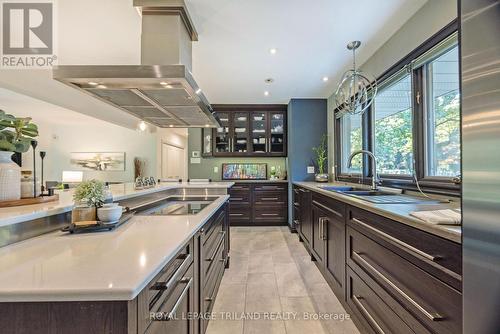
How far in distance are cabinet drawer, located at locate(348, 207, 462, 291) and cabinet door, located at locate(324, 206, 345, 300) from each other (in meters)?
0.51

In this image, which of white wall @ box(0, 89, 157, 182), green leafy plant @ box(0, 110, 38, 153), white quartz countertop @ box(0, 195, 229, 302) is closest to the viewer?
white quartz countertop @ box(0, 195, 229, 302)

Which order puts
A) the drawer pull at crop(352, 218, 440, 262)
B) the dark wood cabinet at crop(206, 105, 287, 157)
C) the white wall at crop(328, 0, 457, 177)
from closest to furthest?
the drawer pull at crop(352, 218, 440, 262), the white wall at crop(328, 0, 457, 177), the dark wood cabinet at crop(206, 105, 287, 157)

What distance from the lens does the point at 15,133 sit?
3.99 ft

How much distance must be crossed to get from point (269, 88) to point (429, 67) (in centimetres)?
235

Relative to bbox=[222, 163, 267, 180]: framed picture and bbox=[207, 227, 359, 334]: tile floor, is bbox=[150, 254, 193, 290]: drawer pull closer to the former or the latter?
bbox=[207, 227, 359, 334]: tile floor

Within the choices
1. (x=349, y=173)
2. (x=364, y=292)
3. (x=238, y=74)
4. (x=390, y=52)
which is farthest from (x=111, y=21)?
(x=349, y=173)

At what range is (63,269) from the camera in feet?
2.32

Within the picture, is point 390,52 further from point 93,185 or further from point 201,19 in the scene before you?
point 93,185

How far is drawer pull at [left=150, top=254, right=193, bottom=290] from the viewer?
81cm

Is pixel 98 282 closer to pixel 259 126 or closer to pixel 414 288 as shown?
pixel 414 288

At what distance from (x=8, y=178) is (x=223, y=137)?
400 centimetres

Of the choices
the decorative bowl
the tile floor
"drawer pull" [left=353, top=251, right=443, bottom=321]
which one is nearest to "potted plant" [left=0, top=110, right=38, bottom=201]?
the decorative bowl

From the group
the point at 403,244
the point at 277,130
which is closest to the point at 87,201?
the point at 403,244

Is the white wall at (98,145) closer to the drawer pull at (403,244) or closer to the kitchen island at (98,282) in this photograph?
the kitchen island at (98,282)
